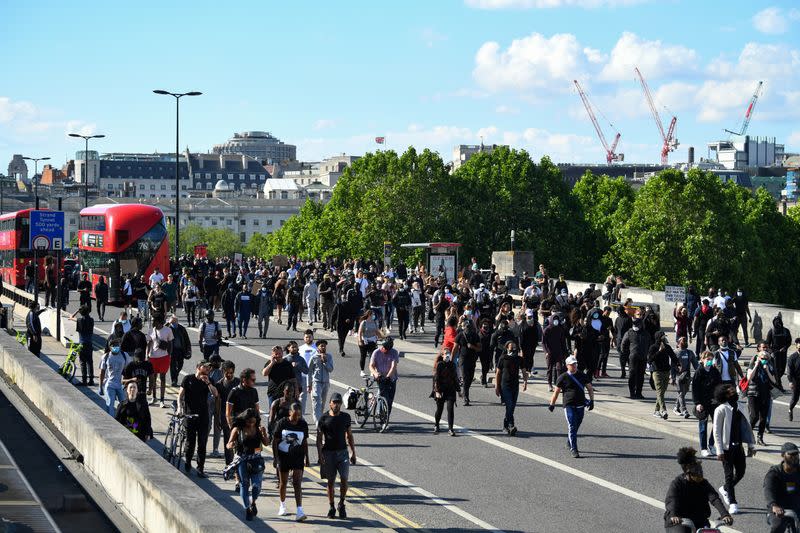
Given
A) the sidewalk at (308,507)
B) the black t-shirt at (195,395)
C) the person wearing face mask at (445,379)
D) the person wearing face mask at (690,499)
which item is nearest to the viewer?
the person wearing face mask at (690,499)

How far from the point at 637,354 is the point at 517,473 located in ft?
23.3

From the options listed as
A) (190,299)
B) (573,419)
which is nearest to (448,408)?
(573,419)

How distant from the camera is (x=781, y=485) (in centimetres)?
1218

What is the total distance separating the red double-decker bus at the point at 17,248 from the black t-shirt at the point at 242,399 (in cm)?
4000

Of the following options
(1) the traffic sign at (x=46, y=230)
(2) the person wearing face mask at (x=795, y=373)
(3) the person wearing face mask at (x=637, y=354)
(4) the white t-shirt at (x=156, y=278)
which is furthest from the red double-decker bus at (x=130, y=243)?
(2) the person wearing face mask at (x=795, y=373)

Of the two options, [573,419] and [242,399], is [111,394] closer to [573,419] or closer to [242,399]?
[242,399]

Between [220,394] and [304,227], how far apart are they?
123000 millimetres

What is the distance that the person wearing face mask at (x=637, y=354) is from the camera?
23531 millimetres

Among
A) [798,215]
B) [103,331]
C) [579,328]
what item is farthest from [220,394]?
[798,215]

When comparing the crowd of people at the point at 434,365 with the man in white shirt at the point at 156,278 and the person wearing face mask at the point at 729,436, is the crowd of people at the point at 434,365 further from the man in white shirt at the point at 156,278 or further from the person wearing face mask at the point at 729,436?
the man in white shirt at the point at 156,278

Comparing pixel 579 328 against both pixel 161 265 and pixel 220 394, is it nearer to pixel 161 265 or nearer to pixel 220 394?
pixel 220 394

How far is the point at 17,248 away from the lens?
56688 mm

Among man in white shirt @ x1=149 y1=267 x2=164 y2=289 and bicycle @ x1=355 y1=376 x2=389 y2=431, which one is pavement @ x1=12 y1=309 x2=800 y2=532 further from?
man in white shirt @ x1=149 y1=267 x2=164 y2=289

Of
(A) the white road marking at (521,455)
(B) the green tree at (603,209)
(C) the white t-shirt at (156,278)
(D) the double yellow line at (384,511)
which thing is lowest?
(D) the double yellow line at (384,511)
